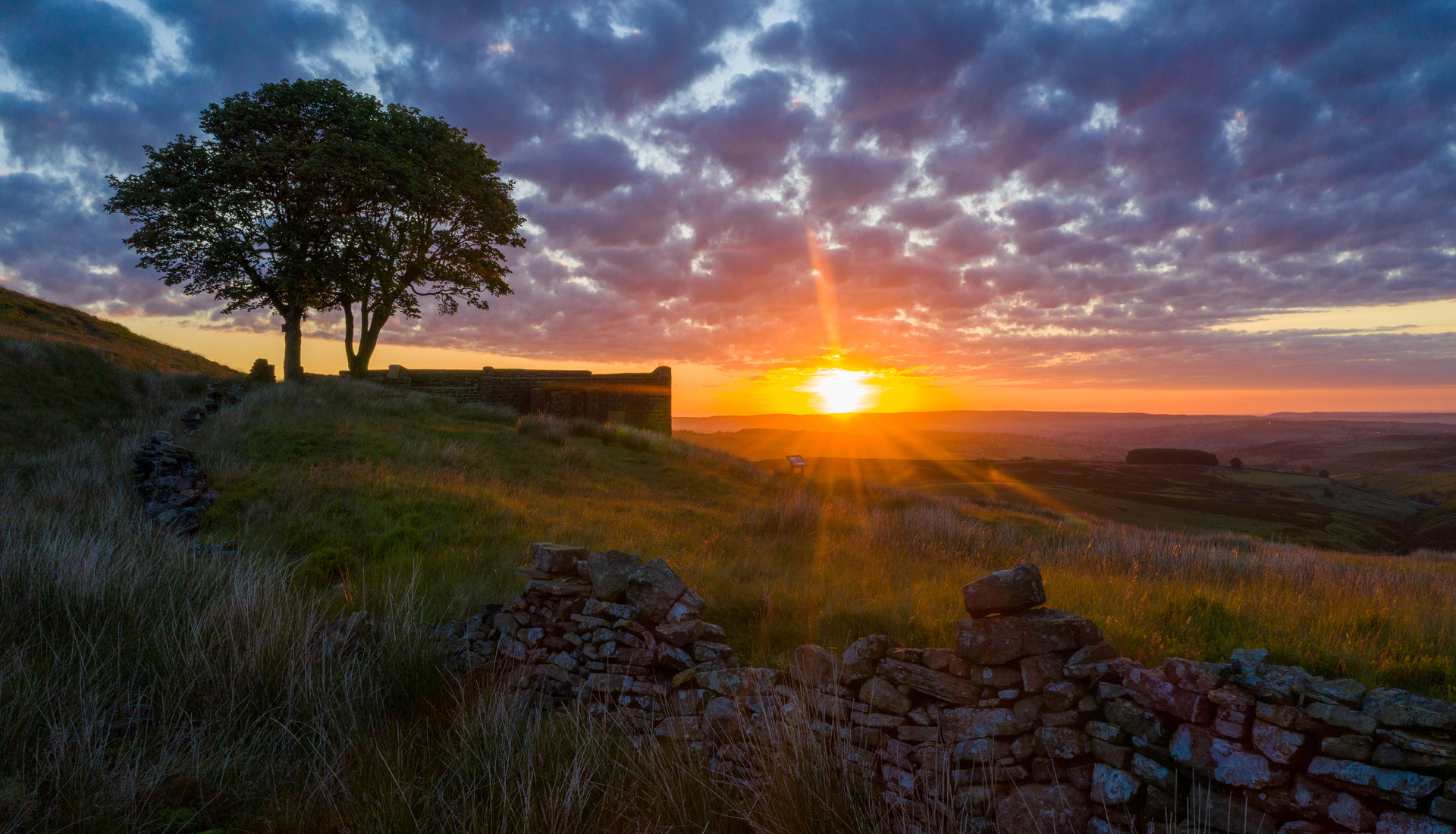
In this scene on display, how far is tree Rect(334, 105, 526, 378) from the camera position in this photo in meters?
27.3

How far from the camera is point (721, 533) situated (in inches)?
500

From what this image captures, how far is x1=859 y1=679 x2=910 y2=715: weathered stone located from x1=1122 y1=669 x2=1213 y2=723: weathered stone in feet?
4.53

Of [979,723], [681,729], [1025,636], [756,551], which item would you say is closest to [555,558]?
[681,729]

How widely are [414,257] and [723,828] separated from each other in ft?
103

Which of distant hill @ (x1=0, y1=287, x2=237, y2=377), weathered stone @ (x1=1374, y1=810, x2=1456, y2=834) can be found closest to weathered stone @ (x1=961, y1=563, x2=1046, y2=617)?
weathered stone @ (x1=1374, y1=810, x2=1456, y2=834)

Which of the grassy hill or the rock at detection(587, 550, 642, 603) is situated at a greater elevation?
the grassy hill

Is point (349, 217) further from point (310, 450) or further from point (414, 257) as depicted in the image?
point (310, 450)

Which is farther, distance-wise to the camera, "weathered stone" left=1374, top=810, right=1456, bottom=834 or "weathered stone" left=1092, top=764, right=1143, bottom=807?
"weathered stone" left=1092, top=764, right=1143, bottom=807

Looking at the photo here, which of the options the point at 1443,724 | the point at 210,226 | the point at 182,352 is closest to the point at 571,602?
the point at 1443,724

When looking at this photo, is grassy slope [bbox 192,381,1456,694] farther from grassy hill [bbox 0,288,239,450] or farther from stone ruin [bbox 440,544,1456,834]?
grassy hill [bbox 0,288,239,450]

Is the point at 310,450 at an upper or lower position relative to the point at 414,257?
lower

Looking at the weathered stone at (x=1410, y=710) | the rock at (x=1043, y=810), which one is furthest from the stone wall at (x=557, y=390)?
the weathered stone at (x=1410, y=710)

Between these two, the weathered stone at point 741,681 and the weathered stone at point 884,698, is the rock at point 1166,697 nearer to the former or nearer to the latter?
the weathered stone at point 884,698

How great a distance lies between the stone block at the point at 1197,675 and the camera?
138 inches
